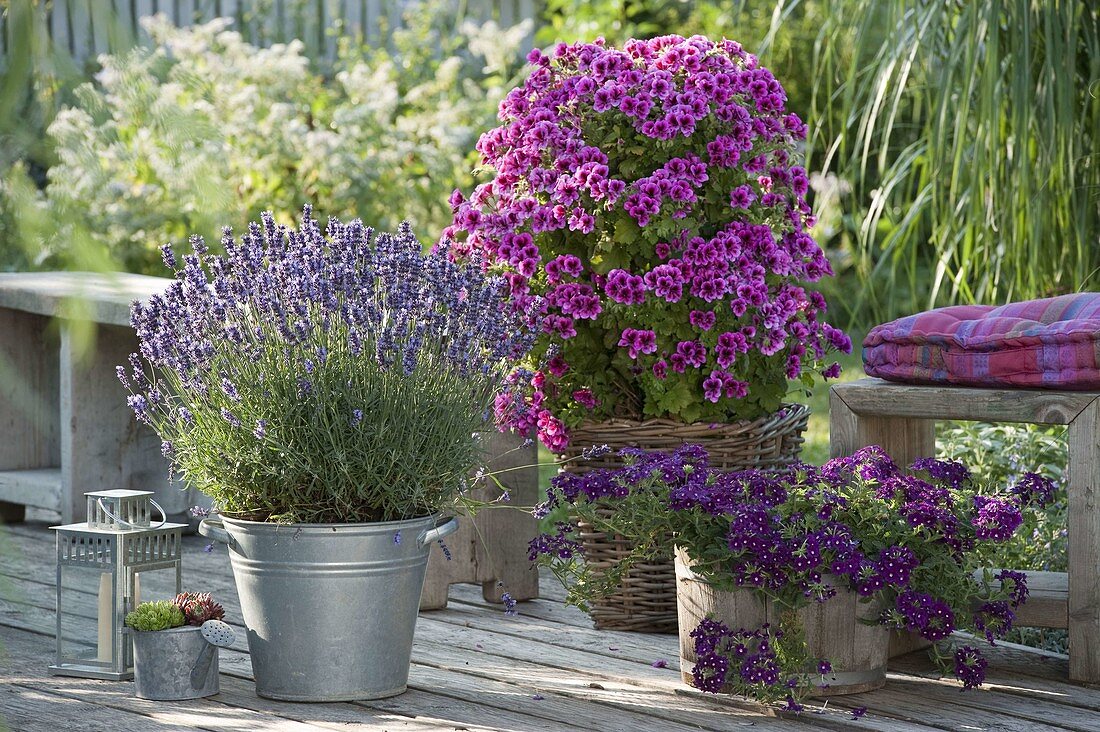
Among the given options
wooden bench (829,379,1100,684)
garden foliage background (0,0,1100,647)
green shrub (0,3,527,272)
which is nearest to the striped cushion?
wooden bench (829,379,1100,684)

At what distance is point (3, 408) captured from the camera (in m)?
3.97

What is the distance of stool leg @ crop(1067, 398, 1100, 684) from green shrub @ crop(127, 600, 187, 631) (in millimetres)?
1508

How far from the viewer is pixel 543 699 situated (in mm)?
2312

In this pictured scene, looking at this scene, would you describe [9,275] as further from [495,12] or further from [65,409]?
[495,12]

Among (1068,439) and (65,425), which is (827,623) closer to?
(1068,439)

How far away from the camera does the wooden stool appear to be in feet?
9.70

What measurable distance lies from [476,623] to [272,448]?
0.89 m

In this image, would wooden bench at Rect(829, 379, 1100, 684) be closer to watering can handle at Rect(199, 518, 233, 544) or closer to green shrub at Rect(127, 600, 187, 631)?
watering can handle at Rect(199, 518, 233, 544)

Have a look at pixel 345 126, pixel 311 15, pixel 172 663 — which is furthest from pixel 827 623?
pixel 311 15

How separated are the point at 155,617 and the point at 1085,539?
5.12ft

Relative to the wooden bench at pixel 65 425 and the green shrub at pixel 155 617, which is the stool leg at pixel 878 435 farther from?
the wooden bench at pixel 65 425

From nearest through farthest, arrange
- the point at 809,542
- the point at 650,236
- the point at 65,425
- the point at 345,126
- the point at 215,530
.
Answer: the point at 809,542 < the point at 215,530 < the point at 650,236 < the point at 65,425 < the point at 345,126

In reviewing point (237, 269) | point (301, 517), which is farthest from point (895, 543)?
point (237, 269)

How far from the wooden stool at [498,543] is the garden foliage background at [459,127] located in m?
0.91
